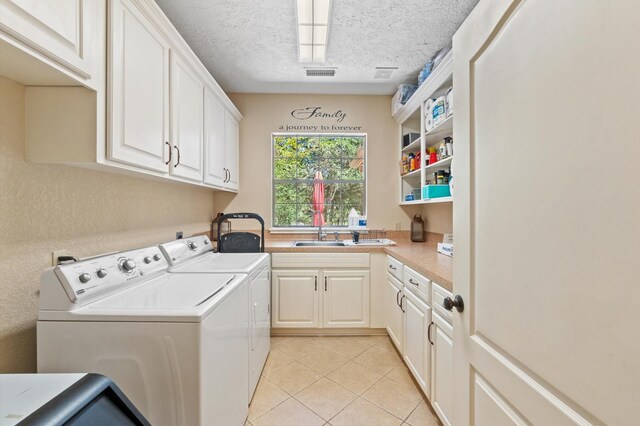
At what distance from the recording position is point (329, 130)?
3238mm

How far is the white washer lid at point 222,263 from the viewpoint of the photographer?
1.67m

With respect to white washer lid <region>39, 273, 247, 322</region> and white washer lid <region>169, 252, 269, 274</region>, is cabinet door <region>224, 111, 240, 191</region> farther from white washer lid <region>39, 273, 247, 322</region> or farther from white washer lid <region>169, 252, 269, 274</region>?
white washer lid <region>39, 273, 247, 322</region>

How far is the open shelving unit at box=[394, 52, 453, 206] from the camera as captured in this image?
6.77ft

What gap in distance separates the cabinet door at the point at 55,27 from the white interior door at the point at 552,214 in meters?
1.39

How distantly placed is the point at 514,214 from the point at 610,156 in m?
0.26

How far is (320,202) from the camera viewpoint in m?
3.32

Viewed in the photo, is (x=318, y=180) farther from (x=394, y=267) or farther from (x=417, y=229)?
(x=394, y=267)

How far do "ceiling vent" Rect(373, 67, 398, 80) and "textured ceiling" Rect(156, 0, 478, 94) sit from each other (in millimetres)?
55

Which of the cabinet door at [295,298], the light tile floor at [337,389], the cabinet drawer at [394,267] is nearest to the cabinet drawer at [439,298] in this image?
the cabinet drawer at [394,267]

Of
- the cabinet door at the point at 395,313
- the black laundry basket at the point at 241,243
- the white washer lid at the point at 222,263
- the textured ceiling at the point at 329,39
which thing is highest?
the textured ceiling at the point at 329,39

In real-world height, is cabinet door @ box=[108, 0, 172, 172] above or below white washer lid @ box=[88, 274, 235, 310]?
above

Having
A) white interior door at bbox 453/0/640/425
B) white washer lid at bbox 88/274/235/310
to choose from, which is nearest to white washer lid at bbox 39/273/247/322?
white washer lid at bbox 88/274/235/310

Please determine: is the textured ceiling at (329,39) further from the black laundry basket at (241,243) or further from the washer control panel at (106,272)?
the washer control panel at (106,272)

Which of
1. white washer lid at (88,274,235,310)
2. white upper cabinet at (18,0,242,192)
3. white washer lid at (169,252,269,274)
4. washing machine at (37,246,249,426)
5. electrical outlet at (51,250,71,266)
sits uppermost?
white upper cabinet at (18,0,242,192)
